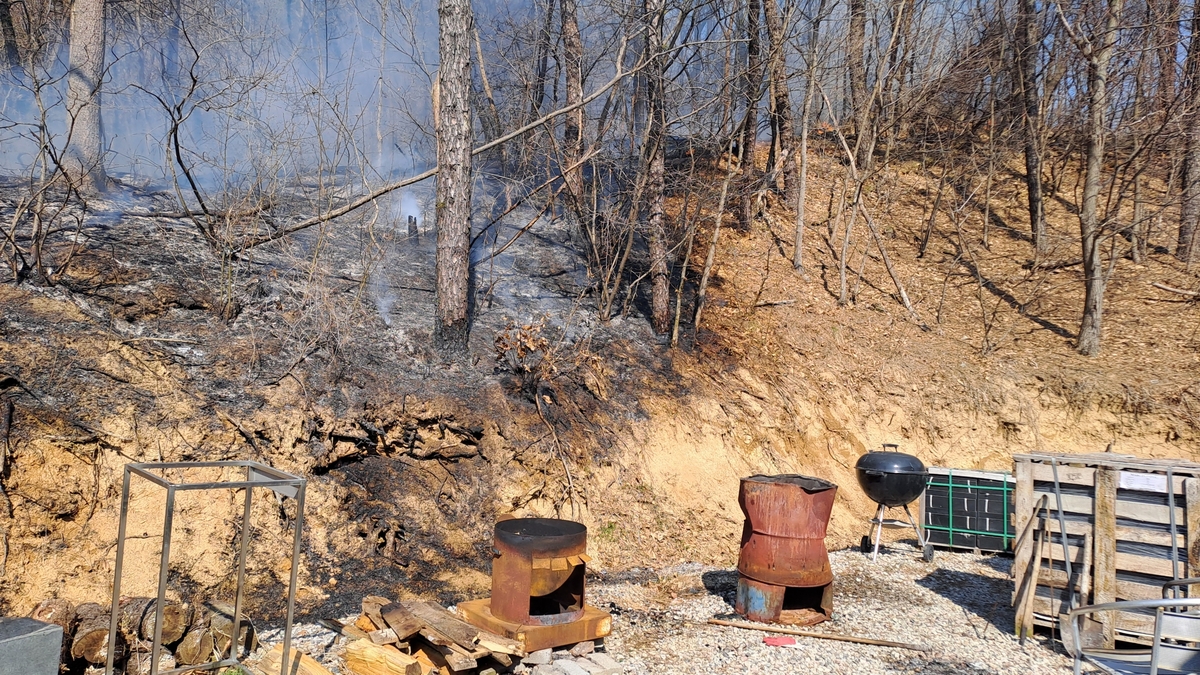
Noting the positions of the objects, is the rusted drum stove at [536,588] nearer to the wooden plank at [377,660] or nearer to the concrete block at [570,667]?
the concrete block at [570,667]

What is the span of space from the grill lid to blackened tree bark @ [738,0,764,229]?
5.86 m

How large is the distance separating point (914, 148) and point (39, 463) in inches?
766

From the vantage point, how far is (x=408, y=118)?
13.1 metres

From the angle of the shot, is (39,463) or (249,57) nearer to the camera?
(39,463)

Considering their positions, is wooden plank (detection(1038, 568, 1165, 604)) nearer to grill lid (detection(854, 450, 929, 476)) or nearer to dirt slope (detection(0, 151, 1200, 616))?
grill lid (detection(854, 450, 929, 476))

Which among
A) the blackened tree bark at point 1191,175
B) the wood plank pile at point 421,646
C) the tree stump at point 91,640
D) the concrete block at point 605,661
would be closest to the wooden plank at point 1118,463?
the concrete block at point 605,661

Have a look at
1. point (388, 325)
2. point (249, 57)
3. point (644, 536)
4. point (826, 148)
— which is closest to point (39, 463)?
point (388, 325)

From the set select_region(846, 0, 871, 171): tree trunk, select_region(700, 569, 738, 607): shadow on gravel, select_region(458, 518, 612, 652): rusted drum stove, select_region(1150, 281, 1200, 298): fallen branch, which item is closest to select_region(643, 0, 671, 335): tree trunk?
select_region(700, 569, 738, 607): shadow on gravel

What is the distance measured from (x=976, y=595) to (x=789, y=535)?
9.02 feet

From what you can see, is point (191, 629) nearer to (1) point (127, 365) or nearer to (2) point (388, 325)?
(1) point (127, 365)

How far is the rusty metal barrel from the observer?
276 inches

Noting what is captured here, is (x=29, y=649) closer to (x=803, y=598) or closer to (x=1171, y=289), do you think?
(x=803, y=598)

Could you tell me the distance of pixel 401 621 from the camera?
18.4 ft

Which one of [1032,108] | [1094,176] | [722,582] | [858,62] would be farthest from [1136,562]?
[1032,108]
